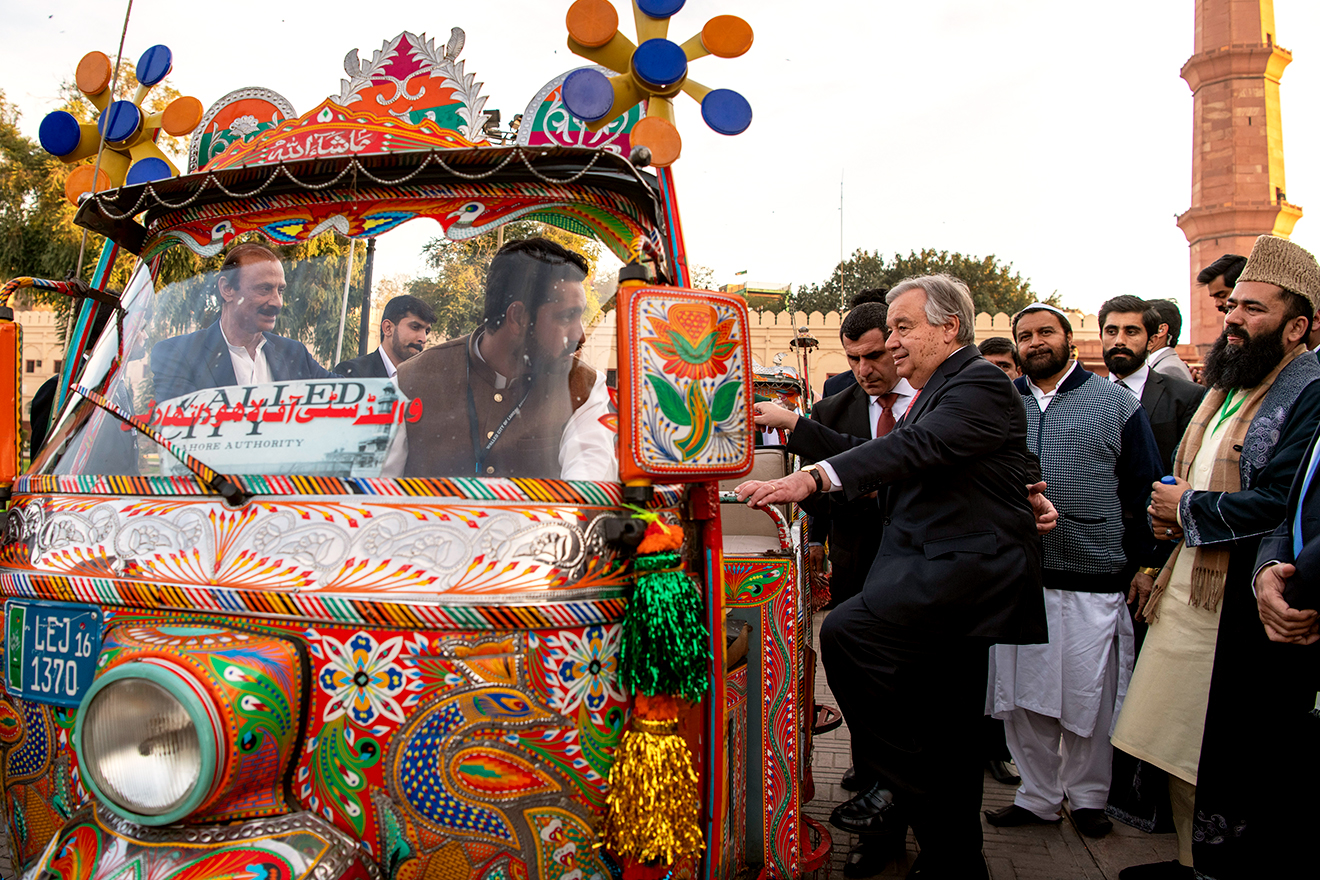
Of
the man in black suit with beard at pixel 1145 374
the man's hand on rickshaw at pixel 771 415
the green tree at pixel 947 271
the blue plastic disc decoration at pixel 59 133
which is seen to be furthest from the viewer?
the green tree at pixel 947 271

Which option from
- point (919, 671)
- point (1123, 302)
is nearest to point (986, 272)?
point (1123, 302)

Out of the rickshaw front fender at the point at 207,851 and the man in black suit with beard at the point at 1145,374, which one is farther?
the man in black suit with beard at the point at 1145,374

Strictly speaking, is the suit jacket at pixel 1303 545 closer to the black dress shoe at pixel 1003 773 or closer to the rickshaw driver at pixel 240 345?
the black dress shoe at pixel 1003 773

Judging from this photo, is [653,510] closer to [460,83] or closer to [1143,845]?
[460,83]

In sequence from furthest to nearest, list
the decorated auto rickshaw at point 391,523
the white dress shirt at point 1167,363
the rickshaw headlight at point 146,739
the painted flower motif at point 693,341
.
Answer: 1. the white dress shirt at point 1167,363
2. the painted flower motif at point 693,341
3. the decorated auto rickshaw at point 391,523
4. the rickshaw headlight at point 146,739

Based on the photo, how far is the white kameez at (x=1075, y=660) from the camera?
4078 mm

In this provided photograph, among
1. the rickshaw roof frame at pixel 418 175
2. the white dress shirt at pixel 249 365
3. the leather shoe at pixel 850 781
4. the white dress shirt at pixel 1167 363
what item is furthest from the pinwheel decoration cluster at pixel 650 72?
the white dress shirt at pixel 1167 363

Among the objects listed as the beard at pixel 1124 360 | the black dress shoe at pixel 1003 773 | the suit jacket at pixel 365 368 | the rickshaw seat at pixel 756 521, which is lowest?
the black dress shoe at pixel 1003 773

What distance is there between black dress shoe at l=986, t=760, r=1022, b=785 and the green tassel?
352cm

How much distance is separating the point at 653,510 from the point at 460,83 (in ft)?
4.42

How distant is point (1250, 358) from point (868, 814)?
232 centimetres

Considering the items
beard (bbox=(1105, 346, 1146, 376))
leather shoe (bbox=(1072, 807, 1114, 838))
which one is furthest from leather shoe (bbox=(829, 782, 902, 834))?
beard (bbox=(1105, 346, 1146, 376))

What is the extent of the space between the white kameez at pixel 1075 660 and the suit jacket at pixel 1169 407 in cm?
117

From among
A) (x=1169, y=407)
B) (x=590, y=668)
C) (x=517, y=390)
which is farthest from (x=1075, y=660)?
(x=517, y=390)
